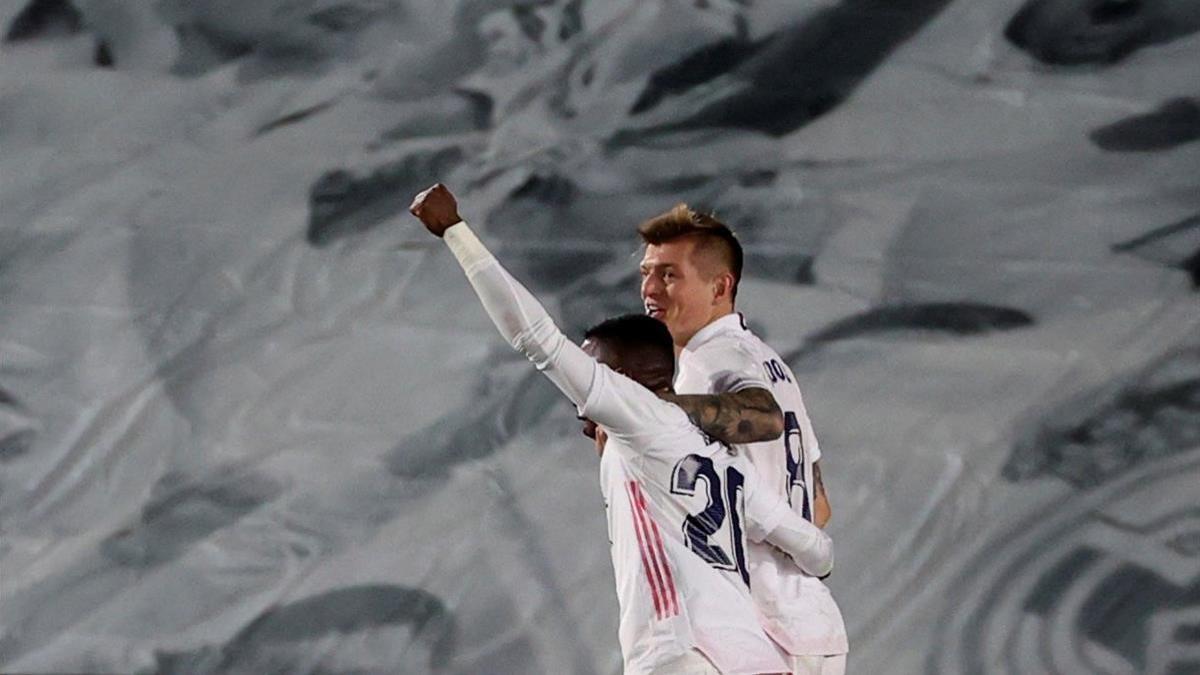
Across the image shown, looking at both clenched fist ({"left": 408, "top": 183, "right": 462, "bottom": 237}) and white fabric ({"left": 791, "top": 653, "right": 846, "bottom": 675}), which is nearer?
clenched fist ({"left": 408, "top": 183, "right": 462, "bottom": 237})

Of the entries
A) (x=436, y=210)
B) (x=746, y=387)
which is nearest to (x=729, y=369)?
(x=746, y=387)

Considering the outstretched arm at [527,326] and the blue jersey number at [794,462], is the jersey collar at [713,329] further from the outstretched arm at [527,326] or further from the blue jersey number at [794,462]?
the outstretched arm at [527,326]

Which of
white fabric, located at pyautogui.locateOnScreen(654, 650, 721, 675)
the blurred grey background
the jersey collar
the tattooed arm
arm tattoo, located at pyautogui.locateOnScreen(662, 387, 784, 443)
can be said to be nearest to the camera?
white fabric, located at pyautogui.locateOnScreen(654, 650, 721, 675)

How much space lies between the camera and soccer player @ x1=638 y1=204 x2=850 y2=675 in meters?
2.54

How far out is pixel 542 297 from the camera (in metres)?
4.38

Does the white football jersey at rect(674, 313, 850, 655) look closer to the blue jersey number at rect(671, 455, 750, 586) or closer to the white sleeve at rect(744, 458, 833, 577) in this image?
the white sleeve at rect(744, 458, 833, 577)

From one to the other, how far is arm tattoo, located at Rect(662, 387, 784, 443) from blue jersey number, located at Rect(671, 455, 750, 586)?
49 millimetres

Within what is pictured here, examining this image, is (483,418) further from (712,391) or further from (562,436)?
(712,391)

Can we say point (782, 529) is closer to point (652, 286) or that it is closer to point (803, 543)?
point (803, 543)

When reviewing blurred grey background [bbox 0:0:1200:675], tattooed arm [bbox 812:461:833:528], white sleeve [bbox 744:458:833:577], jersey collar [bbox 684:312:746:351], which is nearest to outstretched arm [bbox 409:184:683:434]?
white sleeve [bbox 744:458:833:577]

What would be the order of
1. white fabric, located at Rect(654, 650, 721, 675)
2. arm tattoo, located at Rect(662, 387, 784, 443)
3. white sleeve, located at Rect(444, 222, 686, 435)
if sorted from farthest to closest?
1. arm tattoo, located at Rect(662, 387, 784, 443)
2. white fabric, located at Rect(654, 650, 721, 675)
3. white sleeve, located at Rect(444, 222, 686, 435)

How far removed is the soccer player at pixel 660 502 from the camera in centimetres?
220

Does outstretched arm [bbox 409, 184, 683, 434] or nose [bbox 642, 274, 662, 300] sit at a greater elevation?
outstretched arm [bbox 409, 184, 683, 434]

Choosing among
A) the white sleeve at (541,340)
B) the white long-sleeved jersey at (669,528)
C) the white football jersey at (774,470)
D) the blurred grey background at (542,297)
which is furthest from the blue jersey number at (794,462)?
the blurred grey background at (542,297)
